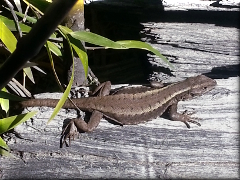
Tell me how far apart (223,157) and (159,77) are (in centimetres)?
66

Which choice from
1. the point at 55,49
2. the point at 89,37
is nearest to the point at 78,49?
the point at 89,37

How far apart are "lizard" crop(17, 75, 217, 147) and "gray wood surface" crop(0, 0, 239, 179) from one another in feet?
0.15

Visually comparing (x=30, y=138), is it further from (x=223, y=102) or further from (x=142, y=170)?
(x=223, y=102)

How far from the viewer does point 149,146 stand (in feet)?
5.79

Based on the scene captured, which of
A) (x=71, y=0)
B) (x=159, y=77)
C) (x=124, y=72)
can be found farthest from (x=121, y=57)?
(x=71, y=0)

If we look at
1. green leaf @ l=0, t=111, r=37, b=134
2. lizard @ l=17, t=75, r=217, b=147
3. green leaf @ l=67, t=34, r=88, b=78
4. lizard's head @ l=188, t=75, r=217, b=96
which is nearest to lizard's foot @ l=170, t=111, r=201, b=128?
lizard @ l=17, t=75, r=217, b=147

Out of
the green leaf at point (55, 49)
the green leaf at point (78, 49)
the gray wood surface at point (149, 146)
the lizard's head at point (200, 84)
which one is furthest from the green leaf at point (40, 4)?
the lizard's head at point (200, 84)

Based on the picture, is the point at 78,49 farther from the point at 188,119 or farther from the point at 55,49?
the point at 188,119

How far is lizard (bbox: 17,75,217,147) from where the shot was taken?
5.98ft

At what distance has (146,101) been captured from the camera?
2146mm

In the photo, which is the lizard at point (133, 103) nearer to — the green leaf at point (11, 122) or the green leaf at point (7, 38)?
the green leaf at point (11, 122)

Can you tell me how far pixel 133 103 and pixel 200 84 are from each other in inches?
17.8

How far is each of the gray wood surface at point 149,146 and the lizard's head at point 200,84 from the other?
0.14m

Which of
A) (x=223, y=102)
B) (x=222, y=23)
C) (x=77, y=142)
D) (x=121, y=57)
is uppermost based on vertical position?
(x=222, y=23)
